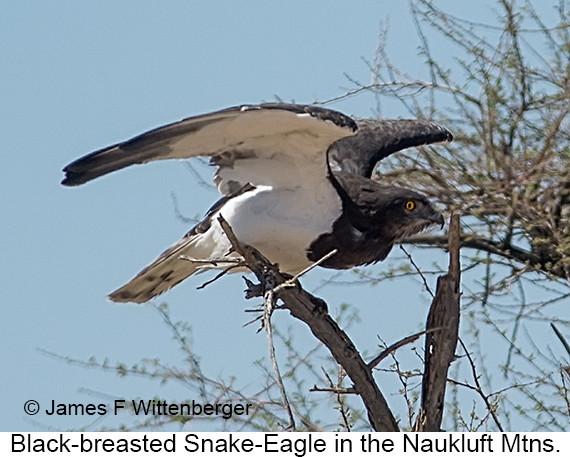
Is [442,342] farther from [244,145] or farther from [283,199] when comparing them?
[244,145]

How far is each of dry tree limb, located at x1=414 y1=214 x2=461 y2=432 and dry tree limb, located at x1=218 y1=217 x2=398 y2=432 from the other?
207mm

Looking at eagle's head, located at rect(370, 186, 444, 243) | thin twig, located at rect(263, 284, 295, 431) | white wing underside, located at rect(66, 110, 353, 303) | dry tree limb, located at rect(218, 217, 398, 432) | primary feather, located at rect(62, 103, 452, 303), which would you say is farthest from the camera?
eagle's head, located at rect(370, 186, 444, 243)

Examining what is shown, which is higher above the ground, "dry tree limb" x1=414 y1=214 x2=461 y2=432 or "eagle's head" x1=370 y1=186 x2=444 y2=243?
"eagle's head" x1=370 y1=186 x2=444 y2=243

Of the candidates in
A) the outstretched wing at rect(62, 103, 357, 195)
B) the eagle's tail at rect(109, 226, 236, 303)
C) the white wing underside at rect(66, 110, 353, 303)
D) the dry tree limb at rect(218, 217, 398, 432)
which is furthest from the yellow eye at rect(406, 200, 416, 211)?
the eagle's tail at rect(109, 226, 236, 303)

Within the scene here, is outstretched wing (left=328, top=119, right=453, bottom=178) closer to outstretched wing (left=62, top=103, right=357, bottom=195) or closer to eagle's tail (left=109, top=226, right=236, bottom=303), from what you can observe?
outstretched wing (left=62, top=103, right=357, bottom=195)

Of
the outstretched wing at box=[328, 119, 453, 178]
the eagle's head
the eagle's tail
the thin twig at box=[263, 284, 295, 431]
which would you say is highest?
the outstretched wing at box=[328, 119, 453, 178]

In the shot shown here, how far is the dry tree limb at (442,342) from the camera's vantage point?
255 inches

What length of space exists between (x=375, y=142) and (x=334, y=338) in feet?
6.70

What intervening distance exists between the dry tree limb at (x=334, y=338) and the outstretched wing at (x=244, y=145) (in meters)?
0.47

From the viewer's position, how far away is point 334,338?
6434 millimetres

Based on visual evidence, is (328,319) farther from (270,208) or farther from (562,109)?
(562,109)

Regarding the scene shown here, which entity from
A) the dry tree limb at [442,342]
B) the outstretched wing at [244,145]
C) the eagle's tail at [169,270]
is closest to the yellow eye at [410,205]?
the outstretched wing at [244,145]

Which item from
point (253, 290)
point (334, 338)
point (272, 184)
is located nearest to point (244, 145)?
point (272, 184)

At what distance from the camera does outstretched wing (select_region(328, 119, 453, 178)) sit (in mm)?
7938
